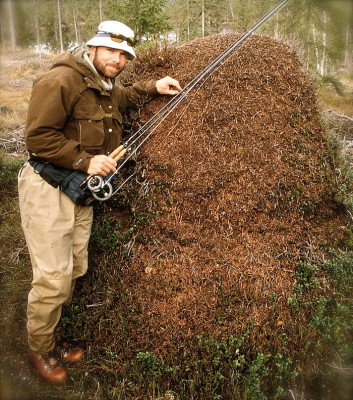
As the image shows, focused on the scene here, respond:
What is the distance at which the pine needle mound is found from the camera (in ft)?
14.0

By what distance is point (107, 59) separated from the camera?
3.83m

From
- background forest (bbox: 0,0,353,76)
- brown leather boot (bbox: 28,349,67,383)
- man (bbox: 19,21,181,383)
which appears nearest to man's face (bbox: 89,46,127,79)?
man (bbox: 19,21,181,383)

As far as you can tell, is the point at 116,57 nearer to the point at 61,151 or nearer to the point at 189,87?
the point at 61,151

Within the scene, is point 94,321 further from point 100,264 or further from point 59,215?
point 59,215

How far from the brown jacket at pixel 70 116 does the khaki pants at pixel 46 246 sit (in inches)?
15.6

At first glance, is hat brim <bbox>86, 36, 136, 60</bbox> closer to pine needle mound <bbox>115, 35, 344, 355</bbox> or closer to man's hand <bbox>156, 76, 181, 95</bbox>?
man's hand <bbox>156, 76, 181, 95</bbox>

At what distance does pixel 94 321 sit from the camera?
14.5 ft

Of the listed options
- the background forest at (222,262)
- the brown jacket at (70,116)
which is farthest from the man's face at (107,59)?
the background forest at (222,262)

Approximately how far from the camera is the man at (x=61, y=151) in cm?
348

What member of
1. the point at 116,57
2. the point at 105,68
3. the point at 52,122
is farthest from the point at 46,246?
the point at 116,57

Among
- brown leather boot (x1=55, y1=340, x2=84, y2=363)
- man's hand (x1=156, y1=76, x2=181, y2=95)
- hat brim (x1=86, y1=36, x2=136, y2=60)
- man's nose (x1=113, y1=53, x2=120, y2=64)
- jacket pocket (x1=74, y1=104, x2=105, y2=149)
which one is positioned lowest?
brown leather boot (x1=55, y1=340, x2=84, y2=363)

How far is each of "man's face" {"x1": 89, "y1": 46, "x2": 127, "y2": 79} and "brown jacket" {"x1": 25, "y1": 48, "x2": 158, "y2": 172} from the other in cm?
13

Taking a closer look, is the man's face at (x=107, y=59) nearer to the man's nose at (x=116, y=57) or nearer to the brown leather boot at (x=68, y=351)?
the man's nose at (x=116, y=57)

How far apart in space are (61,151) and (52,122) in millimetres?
285
